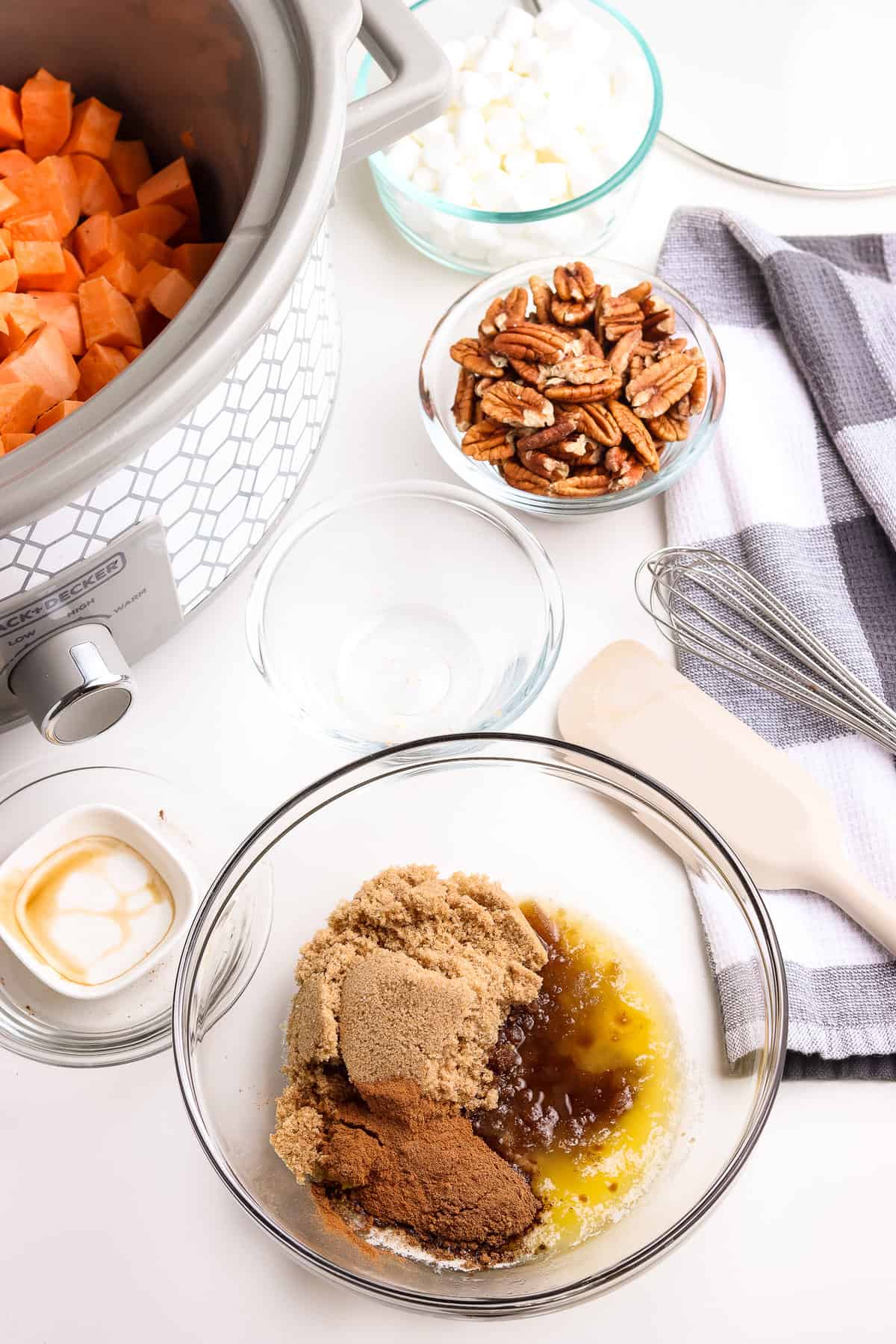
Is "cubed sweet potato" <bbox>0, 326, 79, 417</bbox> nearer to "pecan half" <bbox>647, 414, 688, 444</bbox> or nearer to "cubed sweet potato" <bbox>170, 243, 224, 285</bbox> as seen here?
"cubed sweet potato" <bbox>170, 243, 224, 285</bbox>

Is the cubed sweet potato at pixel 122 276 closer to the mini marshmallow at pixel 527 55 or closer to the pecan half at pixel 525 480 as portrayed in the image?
the pecan half at pixel 525 480

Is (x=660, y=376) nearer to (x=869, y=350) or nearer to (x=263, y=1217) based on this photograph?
(x=869, y=350)

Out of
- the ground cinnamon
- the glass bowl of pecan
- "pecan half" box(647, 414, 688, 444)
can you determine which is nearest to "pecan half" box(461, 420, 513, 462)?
the glass bowl of pecan

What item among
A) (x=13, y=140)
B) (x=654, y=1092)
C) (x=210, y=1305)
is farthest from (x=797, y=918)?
(x=13, y=140)

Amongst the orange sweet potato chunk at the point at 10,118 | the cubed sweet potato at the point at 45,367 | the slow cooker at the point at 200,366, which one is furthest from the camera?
the orange sweet potato chunk at the point at 10,118

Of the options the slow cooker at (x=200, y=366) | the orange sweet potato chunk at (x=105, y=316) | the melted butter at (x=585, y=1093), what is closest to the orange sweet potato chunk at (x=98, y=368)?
the orange sweet potato chunk at (x=105, y=316)
